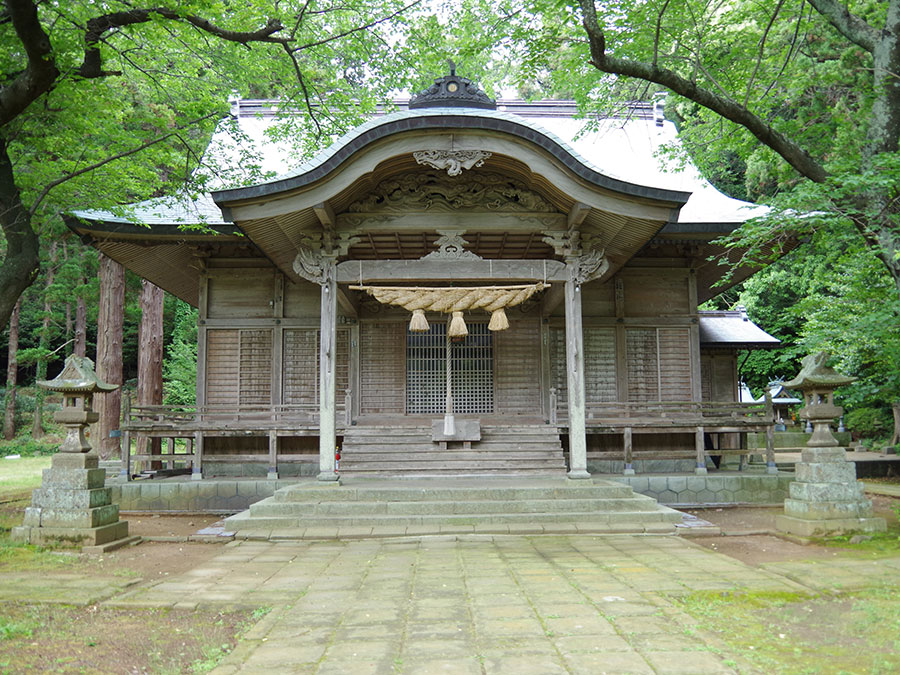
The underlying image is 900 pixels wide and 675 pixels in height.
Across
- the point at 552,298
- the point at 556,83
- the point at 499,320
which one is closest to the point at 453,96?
the point at 556,83

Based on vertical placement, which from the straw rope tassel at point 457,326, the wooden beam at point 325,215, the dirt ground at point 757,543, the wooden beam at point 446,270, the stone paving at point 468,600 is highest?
the wooden beam at point 325,215

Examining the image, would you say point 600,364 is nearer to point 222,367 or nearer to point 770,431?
point 770,431

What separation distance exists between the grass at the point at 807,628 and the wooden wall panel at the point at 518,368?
791cm

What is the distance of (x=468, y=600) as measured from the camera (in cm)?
483

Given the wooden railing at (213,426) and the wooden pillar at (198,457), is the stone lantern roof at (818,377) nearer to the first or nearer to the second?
the wooden railing at (213,426)

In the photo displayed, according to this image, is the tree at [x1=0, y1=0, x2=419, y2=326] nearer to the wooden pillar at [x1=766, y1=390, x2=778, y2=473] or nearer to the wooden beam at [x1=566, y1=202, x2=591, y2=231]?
the wooden beam at [x1=566, y1=202, x2=591, y2=231]

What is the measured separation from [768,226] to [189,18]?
8.23 meters

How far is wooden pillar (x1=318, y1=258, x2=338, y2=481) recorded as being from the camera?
9.38 meters

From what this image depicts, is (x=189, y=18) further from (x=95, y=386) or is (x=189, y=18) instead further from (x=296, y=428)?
(x=296, y=428)

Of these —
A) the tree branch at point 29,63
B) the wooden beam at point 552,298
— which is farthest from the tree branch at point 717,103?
the tree branch at point 29,63

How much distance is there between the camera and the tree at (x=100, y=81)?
8.04 m

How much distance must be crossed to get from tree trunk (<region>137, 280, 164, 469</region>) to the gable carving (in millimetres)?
9836

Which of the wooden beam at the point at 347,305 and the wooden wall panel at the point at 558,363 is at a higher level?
the wooden beam at the point at 347,305

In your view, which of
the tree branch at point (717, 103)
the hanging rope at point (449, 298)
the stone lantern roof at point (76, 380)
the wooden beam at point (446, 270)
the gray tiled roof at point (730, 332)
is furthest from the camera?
the gray tiled roof at point (730, 332)
